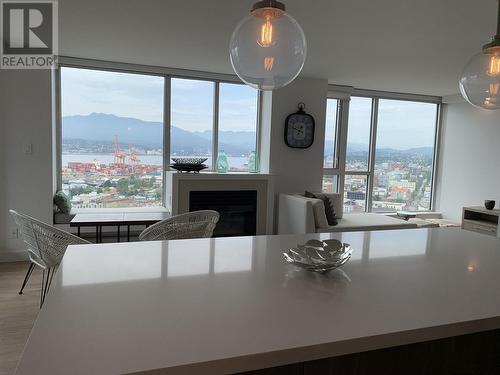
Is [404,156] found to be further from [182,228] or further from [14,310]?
[14,310]

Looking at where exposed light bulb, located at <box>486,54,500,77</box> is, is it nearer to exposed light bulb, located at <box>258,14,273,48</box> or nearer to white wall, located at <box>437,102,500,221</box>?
exposed light bulb, located at <box>258,14,273,48</box>

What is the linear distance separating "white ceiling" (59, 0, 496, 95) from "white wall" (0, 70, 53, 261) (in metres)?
0.59

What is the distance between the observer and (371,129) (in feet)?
20.8

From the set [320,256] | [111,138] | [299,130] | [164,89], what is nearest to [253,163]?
[299,130]

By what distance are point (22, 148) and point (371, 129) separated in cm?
506

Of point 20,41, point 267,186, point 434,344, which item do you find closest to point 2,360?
point 434,344

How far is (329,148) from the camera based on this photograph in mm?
6000

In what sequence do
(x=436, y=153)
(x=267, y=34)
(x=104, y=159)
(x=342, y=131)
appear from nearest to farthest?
(x=267, y=34)
(x=104, y=159)
(x=342, y=131)
(x=436, y=153)

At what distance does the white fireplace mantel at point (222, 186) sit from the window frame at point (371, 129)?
1.44m

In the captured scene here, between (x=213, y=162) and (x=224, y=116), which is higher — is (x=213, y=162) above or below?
below

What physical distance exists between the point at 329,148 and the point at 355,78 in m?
1.17

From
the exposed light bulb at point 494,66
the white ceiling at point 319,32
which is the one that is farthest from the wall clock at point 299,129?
the exposed light bulb at point 494,66

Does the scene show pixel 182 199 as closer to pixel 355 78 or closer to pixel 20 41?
pixel 20 41

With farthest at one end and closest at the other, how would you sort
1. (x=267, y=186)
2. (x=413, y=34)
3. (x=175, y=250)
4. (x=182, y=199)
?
(x=267, y=186) < (x=182, y=199) < (x=413, y=34) < (x=175, y=250)
